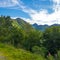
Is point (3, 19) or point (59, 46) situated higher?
point (3, 19)

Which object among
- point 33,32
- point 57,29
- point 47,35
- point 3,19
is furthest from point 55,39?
point 3,19

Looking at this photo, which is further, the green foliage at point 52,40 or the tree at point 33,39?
the tree at point 33,39

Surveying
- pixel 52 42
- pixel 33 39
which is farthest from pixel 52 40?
pixel 33 39

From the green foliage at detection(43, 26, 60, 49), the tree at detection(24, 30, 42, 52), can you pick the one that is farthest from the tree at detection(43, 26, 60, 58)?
the tree at detection(24, 30, 42, 52)

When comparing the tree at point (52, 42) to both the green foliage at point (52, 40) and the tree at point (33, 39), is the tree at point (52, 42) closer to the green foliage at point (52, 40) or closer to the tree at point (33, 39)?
the green foliage at point (52, 40)

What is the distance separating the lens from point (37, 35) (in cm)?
4706

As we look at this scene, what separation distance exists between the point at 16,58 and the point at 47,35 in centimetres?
3278

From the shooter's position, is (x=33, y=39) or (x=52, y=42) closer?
(x=52, y=42)

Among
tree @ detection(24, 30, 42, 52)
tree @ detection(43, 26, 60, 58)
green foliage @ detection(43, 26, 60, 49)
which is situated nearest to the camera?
tree @ detection(43, 26, 60, 58)

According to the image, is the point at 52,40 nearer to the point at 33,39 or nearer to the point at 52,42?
the point at 52,42

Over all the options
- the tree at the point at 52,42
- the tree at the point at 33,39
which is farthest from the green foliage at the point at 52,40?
the tree at the point at 33,39

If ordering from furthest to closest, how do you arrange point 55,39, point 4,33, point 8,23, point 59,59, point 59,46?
point 8,23 → point 4,33 → point 55,39 → point 59,46 → point 59,59

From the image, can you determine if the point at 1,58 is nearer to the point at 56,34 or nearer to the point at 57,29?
the point at 56,34

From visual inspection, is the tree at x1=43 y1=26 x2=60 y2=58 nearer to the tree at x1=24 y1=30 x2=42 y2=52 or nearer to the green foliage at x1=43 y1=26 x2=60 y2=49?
the green foliage at x1=43 y1=26 x2=60 y2=49
